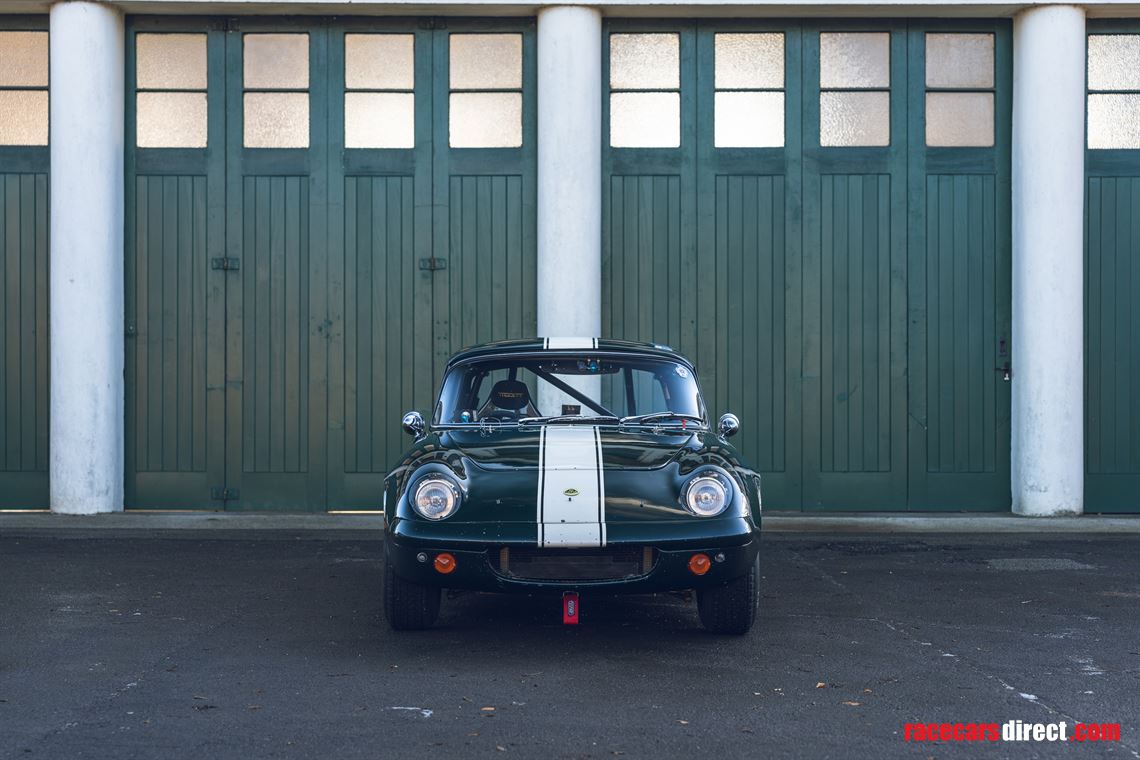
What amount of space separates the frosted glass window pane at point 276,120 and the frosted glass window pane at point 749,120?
3864 millimetres

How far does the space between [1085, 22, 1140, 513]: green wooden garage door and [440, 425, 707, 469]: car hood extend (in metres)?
6.82

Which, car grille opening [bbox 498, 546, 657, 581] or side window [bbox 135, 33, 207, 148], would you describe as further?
side window [bbox 135, 33, 207, 148]

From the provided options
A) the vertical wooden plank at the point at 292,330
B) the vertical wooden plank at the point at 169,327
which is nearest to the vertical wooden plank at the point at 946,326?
the vertical wooden plank at the point at 292,330

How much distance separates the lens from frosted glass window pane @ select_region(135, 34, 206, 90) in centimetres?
1280

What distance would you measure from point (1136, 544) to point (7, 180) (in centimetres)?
1030

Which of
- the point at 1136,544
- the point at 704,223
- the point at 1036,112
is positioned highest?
the point at 1036,112

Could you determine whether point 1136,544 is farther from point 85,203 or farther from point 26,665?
point 85,203

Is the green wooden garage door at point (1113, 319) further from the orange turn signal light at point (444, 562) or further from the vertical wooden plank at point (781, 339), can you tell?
the orange turn signal light at point (444, 562)

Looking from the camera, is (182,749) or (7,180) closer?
(182,749)

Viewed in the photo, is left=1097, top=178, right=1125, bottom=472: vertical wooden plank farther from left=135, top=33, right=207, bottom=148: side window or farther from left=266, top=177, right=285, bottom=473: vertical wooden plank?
left=135, top=33, right=207, bottom=148: side window

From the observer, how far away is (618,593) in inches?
239

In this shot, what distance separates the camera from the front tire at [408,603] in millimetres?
6562

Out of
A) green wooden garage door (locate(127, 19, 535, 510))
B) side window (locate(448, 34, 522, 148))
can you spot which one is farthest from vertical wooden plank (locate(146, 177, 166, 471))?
side window (locate(448, 34, 522, 148))

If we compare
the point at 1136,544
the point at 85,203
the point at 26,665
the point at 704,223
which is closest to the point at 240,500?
the point at 85,203
